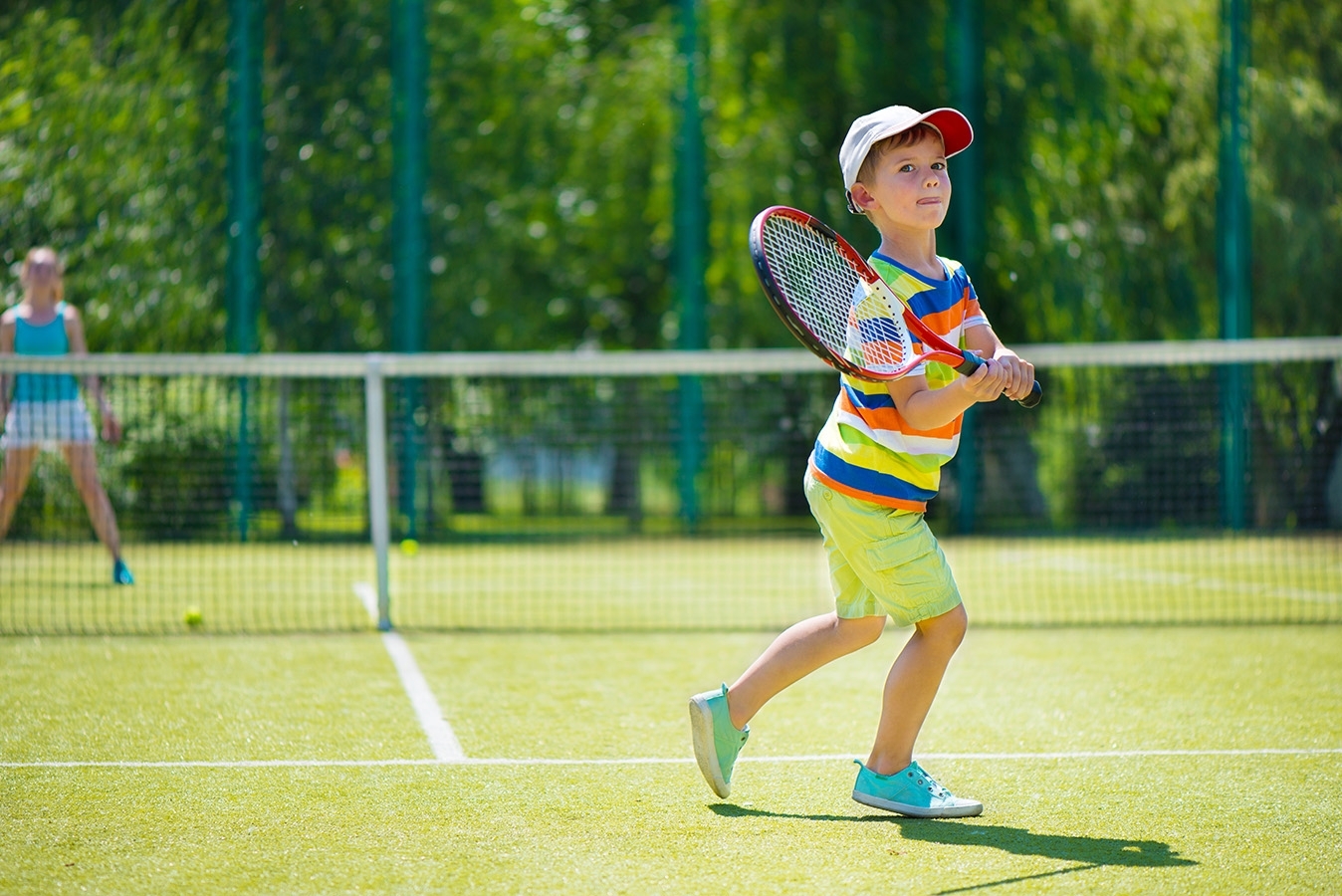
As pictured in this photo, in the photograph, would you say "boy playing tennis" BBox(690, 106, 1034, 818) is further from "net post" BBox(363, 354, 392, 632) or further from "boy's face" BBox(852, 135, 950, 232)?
"net post" BBox(363, 354, 392, 632)

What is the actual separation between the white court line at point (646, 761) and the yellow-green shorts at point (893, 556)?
89 cm

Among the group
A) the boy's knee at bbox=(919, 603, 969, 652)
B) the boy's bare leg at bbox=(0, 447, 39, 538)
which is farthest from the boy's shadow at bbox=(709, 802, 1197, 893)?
the boy's bare leg at bbox=(0, 447, 39, 538)

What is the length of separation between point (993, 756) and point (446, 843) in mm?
1840

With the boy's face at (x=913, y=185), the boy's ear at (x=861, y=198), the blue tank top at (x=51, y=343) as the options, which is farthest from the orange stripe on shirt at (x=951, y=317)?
the blue tank top at (x=51, y=343)

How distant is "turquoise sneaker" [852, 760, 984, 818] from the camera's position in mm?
3797

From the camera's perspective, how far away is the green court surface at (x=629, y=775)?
3.30m

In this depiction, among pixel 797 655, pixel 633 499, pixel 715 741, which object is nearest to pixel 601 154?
pixel 633 499

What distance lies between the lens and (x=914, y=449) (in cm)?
376

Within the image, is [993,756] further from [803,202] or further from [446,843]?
[803,202]

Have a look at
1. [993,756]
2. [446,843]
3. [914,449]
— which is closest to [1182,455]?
[993,756]

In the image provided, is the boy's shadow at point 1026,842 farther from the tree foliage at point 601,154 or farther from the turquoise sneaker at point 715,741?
the tree foliage at point 601,154

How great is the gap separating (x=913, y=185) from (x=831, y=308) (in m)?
0.38

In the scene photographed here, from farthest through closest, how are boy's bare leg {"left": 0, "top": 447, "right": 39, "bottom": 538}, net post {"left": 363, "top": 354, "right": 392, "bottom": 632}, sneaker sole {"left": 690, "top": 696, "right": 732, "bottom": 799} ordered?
1. boy's bare leg {"left": 0, "top": 447, "right": 39, "bottom": 538}
2. net post {"left": 363, "top": 354, "right": 392, "bottom": 632}
3. sneaker sole {"left": 690, "top": 696, "right": 732, "bottom": 799}

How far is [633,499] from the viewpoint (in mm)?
11414
